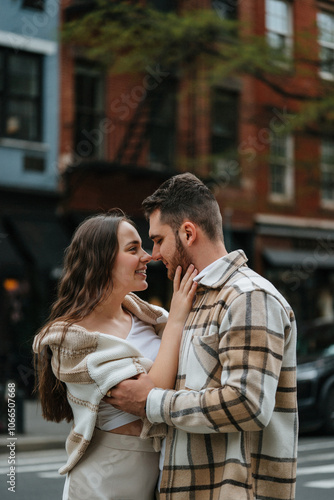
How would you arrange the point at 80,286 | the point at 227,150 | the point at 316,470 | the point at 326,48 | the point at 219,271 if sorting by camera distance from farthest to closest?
the point at 227,150 → the point at 326,48 → the point at 316,470 → the point at 80,286 → the point at 219,271

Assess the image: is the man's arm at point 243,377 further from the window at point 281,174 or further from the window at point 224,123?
the window at point 281,174

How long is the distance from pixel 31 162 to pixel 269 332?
588 inches

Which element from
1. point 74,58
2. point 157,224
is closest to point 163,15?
point 74,58

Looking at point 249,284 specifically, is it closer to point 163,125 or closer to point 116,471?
point 116,471

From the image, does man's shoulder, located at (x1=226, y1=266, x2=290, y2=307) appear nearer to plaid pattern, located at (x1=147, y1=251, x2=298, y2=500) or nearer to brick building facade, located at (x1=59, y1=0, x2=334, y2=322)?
plaid pattern, located at (x1=147, y1=251, x2=298, y2=500)

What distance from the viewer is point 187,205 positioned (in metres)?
2.84

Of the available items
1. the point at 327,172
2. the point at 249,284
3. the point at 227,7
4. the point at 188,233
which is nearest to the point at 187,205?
the point at 188,233

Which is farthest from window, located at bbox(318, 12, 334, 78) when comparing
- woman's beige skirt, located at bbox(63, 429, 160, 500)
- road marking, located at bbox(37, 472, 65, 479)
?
woman's beige skirt, located at bbox(63, 429, 160, 500)

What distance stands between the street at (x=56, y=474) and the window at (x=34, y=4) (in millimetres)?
10133

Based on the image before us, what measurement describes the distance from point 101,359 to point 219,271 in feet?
1.74

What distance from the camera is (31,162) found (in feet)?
55.5

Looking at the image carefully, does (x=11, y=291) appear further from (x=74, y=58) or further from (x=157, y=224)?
(x=157, y=224)

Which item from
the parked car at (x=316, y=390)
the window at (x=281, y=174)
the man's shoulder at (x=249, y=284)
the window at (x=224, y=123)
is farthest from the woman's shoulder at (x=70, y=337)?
the window at (x=281, y=174)

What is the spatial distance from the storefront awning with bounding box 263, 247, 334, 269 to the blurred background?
0.09 meters
